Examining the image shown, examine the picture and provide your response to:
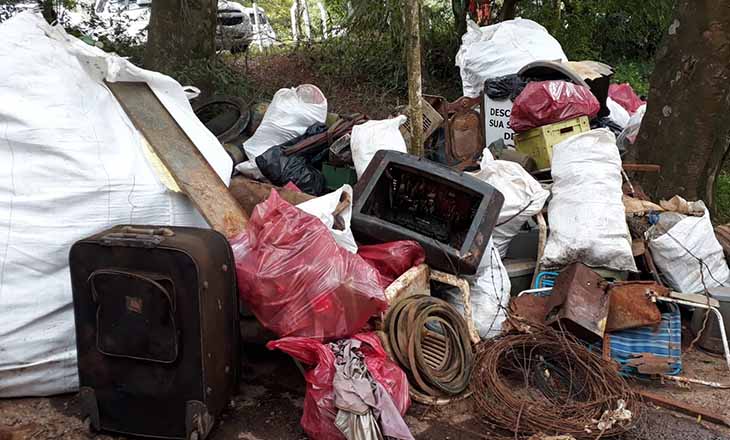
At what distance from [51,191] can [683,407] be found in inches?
119

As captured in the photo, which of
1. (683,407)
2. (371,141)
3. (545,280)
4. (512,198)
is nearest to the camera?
(683,407)

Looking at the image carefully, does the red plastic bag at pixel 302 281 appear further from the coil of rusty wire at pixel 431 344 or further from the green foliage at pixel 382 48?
the green foliage at pixel 382 48

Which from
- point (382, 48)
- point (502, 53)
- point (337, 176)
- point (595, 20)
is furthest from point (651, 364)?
point (595, 20)

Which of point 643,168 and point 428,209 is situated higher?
point 643,168

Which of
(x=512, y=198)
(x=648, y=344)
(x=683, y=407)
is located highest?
(x=512, y=198)

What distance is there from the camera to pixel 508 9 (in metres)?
8.43

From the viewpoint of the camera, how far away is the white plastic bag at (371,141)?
420 cm

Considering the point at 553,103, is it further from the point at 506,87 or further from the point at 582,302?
the point at 582,302

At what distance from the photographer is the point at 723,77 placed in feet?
15.2

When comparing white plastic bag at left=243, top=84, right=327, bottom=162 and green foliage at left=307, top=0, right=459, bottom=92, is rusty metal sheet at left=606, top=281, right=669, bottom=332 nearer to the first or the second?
white plastic bag at left=243, top=84, right=327, bottom=162

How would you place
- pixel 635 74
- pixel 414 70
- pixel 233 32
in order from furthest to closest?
1. pixel 635 74
2. pixel 233 32
3. pixel 414 70

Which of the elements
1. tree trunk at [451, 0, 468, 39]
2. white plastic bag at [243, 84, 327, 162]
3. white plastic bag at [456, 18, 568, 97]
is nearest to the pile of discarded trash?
white plastic bag at [243, 84, 327, 162]

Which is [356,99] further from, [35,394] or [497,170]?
[35,394]

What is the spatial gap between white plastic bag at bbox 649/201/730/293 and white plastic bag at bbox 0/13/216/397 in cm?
263
